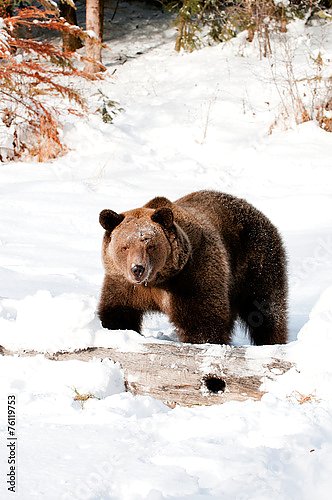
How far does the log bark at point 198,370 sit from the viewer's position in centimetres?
379

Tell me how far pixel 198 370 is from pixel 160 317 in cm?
203

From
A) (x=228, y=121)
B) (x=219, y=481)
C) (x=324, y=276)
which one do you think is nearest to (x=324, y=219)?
(x=324, y=276)

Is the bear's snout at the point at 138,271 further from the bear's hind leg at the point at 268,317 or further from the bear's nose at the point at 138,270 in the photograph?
the bear's hind leg at the point at 268,317

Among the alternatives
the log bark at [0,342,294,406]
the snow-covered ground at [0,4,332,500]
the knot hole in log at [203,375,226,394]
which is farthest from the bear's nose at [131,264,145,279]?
the knot hole in log at [203,375,226,394]

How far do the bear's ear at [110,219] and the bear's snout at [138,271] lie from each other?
454 millimetres

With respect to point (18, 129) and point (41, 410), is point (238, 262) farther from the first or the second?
point (18, 129)

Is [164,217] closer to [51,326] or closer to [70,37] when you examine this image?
[51,326]

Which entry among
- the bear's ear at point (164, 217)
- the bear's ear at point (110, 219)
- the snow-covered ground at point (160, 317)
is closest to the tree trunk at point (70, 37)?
the snow-covered ground at point (160, 317)

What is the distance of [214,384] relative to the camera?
3.88m

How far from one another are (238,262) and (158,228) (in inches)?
43.1

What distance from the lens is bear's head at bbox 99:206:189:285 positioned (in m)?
4.44

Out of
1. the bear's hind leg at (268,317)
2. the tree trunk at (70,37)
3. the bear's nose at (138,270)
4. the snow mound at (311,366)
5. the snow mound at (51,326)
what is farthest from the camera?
the tree trunk at (70,37)

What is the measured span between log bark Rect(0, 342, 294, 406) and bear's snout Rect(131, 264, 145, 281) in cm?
52

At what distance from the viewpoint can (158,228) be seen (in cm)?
461
